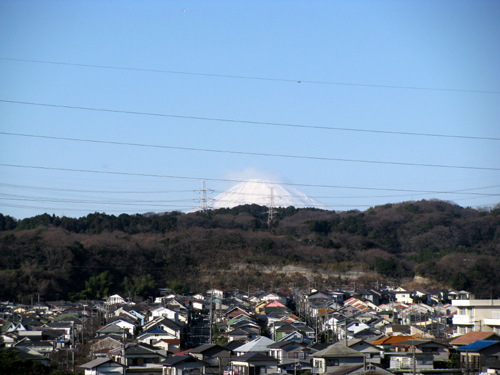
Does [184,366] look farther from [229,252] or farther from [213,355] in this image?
[229,252]

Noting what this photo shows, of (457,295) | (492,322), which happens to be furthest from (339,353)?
(457,295)

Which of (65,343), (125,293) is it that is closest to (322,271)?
(125,293)

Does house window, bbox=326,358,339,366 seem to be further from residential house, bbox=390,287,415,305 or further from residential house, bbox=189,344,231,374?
residential house, bbox=390,287,415,305

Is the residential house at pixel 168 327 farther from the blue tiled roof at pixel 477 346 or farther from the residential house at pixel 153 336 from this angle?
the blue tiled roof at pixel 477 346

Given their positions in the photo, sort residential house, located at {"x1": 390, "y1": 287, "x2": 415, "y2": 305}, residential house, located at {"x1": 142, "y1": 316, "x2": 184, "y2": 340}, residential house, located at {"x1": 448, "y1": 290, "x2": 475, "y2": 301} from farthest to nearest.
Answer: residential house, located at {"x1": 390, "y1": 287, "x2": 415, "y2": 305}, residential house, located at {"x1": 448, "y1": 290, "x2": 475, "y2": 301}, residential house, located at {"x1": 142, "y1": 316, "x2": 184, "y2": 340}

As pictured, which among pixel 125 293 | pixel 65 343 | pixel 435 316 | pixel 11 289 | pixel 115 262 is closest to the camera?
pixel 65 343

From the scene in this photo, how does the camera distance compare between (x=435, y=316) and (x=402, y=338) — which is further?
(x=435, y=316)

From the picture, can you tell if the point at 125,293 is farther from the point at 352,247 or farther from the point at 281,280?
the point at 352,247

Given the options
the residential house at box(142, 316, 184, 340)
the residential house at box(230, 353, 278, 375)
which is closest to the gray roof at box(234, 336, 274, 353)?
the residential house at box(230, 353, 278, 375)
